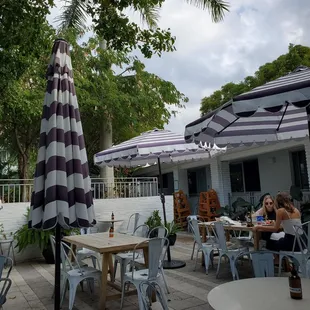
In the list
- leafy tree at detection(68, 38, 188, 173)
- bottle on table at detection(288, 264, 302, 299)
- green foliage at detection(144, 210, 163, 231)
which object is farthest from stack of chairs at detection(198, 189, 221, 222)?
bottle on table at detection(288, 264, 302, 299)

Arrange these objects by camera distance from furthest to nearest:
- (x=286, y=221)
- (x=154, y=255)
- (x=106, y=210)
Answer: (x=106, y=210) < (x=286, y=221) < (x=154, y=255)

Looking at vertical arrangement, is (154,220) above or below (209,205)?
below

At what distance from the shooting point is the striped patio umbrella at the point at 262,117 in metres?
2.65

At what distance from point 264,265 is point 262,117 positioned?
2591 mm

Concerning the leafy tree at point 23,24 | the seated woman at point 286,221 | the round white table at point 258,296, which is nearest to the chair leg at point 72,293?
the round white table at point 258,296

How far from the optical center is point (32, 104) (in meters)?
8.20

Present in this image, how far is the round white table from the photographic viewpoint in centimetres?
182

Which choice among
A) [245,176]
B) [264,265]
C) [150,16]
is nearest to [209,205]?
[245,176]

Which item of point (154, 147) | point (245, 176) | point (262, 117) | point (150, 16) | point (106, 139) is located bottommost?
point (245, 176)

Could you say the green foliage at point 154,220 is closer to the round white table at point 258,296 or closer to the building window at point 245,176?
the building window at point 245,176

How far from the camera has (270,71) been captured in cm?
1365

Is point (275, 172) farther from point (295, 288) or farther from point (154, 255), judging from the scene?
point (295, 288)

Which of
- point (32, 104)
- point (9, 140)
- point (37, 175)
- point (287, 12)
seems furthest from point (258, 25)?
point (9, 140)

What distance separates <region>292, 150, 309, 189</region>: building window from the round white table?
7619 mm
